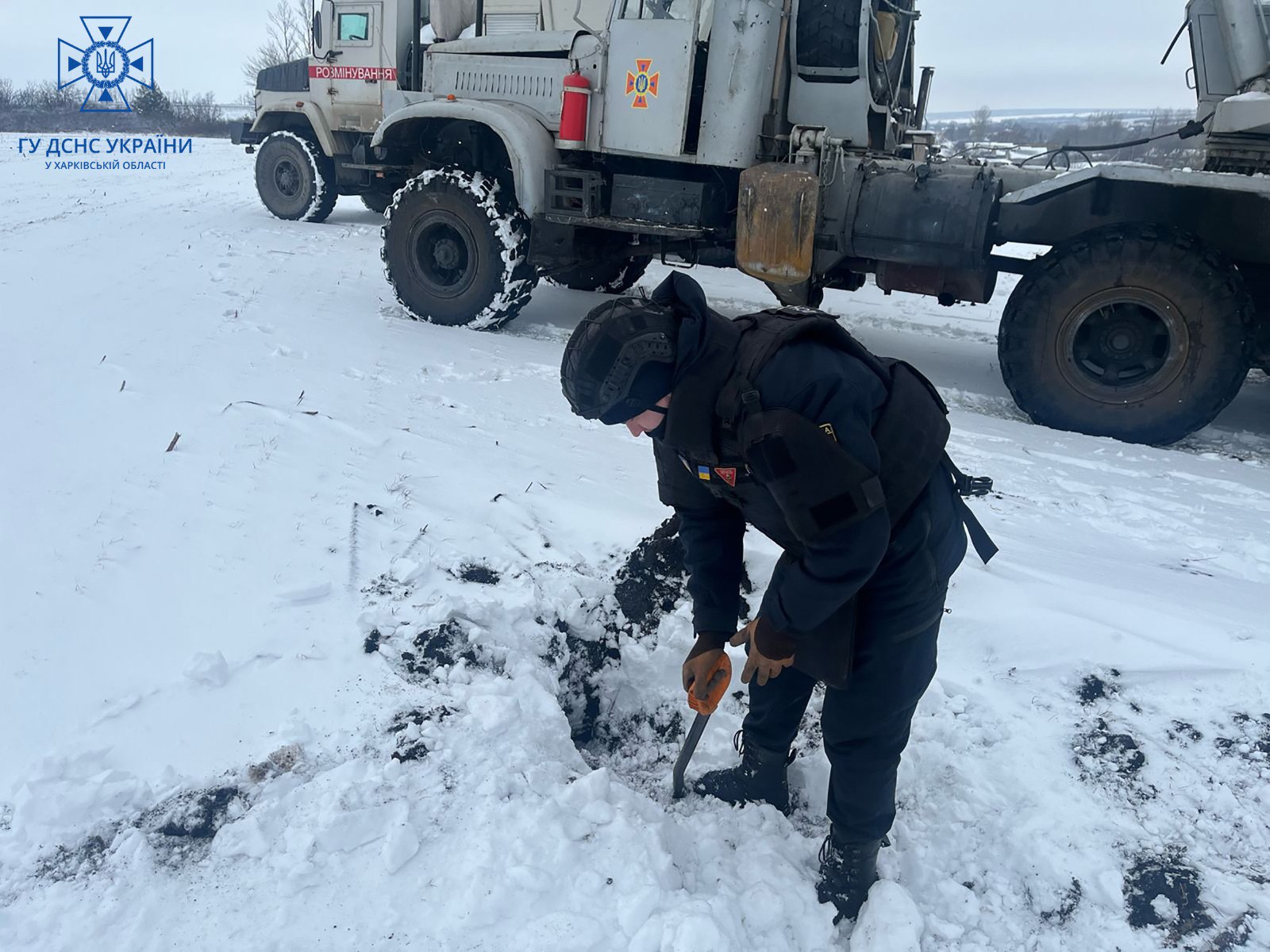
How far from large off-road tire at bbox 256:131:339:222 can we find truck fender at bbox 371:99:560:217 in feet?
16.7

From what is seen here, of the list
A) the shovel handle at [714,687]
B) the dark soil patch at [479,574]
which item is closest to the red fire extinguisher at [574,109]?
the dark soil patch at [479,574]

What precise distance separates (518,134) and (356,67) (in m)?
4.81

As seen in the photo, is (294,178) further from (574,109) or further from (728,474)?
(728,474)

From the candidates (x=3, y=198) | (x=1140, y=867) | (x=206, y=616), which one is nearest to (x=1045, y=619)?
(x=1140, y=867)

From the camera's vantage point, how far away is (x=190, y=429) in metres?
3.94

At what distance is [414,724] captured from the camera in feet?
7.97

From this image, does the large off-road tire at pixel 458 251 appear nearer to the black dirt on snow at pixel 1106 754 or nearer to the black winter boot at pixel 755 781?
the black winter boot at pixel 755 781

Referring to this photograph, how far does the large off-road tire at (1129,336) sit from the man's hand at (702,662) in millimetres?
3803

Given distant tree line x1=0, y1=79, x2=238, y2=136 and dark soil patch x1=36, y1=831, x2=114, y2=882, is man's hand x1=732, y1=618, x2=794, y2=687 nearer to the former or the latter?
dark soil patch x1=36, y1=831, x2=114, y2=882

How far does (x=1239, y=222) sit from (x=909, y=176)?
181cm

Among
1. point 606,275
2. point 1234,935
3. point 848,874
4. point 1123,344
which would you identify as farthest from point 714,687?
point 606,275

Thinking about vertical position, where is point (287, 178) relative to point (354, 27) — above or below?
below

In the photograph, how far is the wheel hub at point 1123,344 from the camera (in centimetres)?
489

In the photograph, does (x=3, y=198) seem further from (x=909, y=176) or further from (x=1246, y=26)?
(x=1246, y=26)
